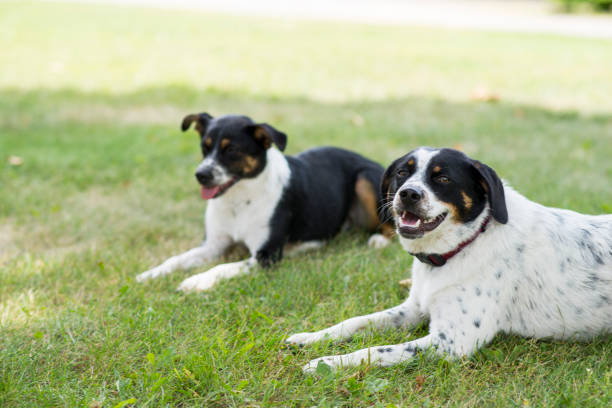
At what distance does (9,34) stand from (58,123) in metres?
7.35

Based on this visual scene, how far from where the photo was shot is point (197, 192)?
6574mm

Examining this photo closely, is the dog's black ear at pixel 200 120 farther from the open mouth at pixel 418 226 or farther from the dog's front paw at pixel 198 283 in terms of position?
the open mouth at pixel 418 226

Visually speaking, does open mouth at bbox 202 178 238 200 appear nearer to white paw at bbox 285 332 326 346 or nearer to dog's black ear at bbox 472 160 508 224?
white paw at bbox 285 332 326 346

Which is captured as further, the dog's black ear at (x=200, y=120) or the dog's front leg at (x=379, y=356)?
the dog's black ear at (x=200, y=120)

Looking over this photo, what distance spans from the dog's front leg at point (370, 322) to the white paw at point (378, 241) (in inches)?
58.3

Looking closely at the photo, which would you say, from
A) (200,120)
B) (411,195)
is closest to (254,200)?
(200,120)

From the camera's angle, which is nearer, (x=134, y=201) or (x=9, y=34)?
(x=134, y=201)

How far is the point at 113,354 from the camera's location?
10.8 ft

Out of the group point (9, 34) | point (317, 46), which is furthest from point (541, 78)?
point (9, 34)

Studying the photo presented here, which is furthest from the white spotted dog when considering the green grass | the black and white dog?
the black and white dog

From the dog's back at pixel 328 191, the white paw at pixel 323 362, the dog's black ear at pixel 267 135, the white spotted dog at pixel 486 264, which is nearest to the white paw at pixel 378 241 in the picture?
the dog's back at pixel 328 191

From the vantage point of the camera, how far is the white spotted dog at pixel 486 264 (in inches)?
127

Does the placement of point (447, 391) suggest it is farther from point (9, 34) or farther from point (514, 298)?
point (9, 34)

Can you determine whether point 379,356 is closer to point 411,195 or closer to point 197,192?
point 411,195
